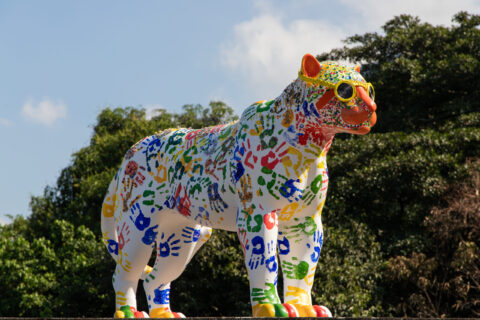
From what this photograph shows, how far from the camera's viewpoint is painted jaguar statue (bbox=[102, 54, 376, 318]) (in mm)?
6406

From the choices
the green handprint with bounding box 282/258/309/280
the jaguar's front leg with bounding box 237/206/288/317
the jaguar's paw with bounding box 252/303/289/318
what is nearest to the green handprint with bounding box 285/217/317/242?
the green handprint with bounding box 282/258/309/280

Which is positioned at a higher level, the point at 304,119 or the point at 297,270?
the point at 304,119

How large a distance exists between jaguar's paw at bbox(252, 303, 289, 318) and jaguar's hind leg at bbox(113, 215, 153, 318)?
76.1 inches

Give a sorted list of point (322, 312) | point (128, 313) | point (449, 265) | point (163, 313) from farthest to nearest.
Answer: point (449, 265), point (163, 313), point (128, 313), point (322, 312)

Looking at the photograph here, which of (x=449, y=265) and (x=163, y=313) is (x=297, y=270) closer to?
(x=163, y=313)

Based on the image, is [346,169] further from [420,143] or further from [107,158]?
[107,158]

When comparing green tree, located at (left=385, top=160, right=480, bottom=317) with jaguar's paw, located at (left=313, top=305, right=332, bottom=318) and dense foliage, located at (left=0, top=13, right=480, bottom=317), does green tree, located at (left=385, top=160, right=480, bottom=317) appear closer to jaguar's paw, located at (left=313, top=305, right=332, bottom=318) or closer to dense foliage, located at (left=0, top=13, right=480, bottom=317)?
dense foliage, located at (left=0, top=13, right=480, bottom=317)

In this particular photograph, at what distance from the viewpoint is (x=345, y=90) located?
6379 millimetres

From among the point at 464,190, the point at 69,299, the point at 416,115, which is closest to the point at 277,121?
the point at 464,190

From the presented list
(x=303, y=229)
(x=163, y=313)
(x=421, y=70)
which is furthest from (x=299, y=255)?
(x=421, y=70)

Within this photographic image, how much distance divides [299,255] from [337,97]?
163cm

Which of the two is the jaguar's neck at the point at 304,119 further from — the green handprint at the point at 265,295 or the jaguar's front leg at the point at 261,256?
the green handprint at the point at 265,295

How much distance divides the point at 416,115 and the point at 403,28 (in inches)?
152

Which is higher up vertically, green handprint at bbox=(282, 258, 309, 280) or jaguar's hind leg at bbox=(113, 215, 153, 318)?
jaguar's hind leg at bbox=(113, 215, 153, 318)
